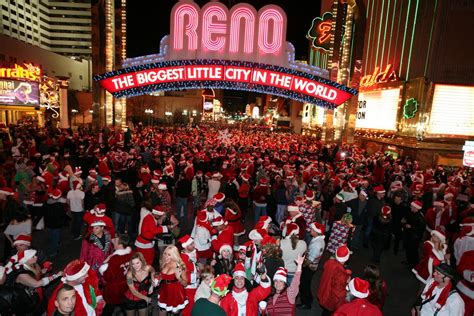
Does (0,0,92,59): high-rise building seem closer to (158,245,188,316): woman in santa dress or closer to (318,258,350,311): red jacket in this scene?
(158,245,188,316): woman in santa dress

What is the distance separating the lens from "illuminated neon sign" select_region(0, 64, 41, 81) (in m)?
25.8

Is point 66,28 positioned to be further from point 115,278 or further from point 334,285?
point 334,285

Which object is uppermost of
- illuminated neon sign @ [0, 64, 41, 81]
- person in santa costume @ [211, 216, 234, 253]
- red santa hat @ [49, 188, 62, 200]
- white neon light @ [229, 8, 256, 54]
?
white neon light @ [229, 8, 256, 54]

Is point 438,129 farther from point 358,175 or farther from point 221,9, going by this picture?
point 221,9

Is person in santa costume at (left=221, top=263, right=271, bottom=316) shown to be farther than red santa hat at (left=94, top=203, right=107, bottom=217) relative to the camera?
No

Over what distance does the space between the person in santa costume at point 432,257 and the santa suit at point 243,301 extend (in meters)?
2.84

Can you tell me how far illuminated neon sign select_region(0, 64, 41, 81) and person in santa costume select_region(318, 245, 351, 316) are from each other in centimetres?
2960

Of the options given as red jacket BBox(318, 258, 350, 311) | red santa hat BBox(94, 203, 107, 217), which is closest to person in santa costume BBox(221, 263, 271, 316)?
red jacket BBox(318, 258, 350, 311)

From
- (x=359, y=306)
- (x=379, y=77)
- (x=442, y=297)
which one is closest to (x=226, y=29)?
(x=379, y=77)

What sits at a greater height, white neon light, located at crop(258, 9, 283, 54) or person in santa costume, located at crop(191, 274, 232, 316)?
white neon light, located at crop(258, 9, 283, 54)

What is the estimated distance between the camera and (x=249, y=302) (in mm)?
3984

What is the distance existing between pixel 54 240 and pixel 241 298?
5.55 meters

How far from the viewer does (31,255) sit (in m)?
4.31

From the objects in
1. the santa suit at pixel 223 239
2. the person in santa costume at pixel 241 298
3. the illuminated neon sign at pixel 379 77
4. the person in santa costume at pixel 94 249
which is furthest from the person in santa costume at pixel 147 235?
the illuminated neon sign at pixel 379 77
